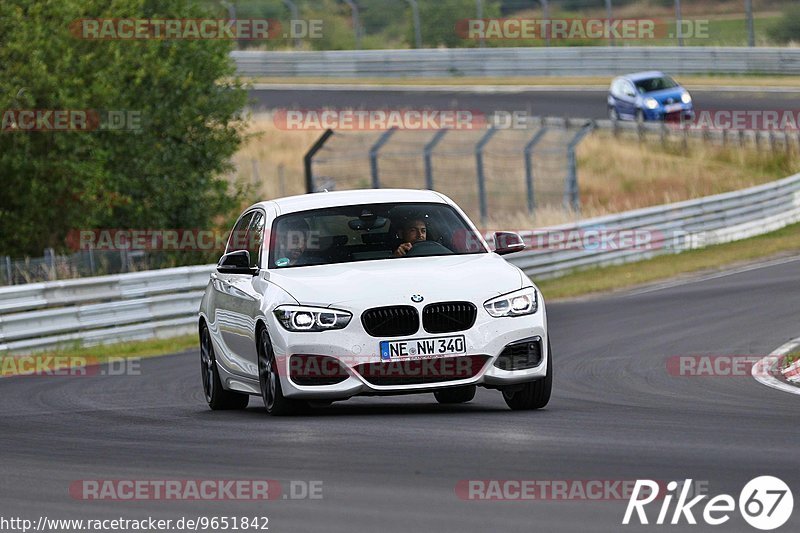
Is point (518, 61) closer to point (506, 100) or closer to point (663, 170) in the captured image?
point (506, 100)

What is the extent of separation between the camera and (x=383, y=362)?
9.98m

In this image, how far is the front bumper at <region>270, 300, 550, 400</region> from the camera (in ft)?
32.8

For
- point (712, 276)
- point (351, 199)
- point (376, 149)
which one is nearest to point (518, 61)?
point (376, 149)

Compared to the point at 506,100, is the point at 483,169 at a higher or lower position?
lower

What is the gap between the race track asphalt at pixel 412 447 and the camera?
266 inches

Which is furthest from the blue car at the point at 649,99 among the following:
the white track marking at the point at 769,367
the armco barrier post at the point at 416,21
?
the white track marking at the point at 769,367

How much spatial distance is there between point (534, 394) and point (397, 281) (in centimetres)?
126

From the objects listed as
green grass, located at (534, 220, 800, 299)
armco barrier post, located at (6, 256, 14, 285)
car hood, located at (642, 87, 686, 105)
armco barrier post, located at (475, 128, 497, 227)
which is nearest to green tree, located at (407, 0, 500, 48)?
car hood, located at (642, 87, 686, 105)

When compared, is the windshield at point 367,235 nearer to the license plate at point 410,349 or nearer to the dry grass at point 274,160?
the license plate at point 410,349

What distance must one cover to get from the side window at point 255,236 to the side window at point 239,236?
67mm

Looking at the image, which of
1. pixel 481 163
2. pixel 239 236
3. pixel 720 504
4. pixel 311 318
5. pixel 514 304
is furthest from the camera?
pixel 481 163

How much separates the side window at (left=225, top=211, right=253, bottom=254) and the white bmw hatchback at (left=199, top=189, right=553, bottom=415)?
701 millimetres

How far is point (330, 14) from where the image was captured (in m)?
65.9

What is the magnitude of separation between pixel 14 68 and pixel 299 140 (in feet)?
79.6
